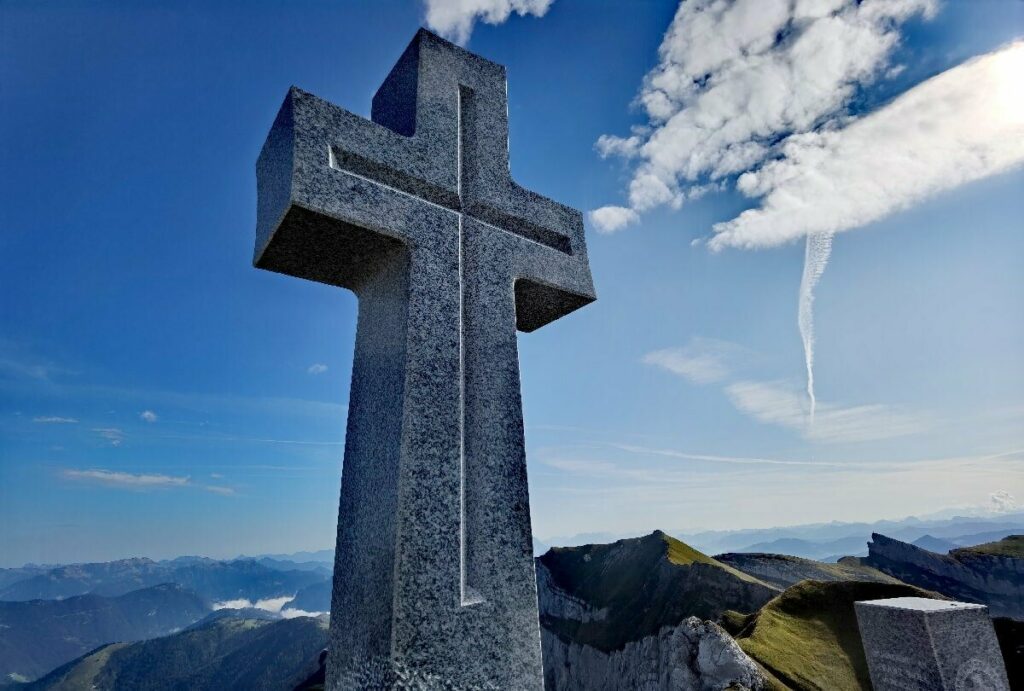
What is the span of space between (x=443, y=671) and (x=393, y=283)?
2002 millimetres

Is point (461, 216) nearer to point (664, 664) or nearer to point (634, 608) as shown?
point (664, 664)

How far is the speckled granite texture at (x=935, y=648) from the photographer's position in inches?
277

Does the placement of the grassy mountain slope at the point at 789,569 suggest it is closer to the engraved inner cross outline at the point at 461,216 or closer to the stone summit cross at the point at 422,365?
the engraved inner cross outline at the point at 461,216

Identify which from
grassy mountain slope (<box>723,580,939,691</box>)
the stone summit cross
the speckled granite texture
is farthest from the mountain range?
the stone summit cross

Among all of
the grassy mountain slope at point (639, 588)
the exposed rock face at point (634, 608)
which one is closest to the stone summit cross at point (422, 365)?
the exposed rock face at point (634, 608)

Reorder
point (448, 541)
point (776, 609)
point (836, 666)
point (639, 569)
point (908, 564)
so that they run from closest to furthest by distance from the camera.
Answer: point (448, 541), point (836, 666), point (776, 609), point (639, 569), point (908, 564)

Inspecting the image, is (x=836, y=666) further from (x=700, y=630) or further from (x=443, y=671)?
(x=443, y=671)

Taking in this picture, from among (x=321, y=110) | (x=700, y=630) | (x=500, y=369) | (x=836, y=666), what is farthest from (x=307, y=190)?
(x=700, y=630)

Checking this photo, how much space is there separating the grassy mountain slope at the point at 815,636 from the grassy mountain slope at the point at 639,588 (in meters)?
23.9

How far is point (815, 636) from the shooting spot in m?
22.6

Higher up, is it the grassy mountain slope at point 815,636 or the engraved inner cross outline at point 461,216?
the engraved inner cross outline at point 461,216

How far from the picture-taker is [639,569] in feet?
208

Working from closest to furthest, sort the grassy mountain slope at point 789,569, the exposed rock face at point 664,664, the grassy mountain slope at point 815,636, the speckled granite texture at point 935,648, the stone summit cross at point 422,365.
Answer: the stone summit cross at point 422,365, the speckled granite texture at point 935,648, the grassy mountain slope at point 815,636, the exposed rock face at point 664,664, the grassy mountain slope at point 789,569

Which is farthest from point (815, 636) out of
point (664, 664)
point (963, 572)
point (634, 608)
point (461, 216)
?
point (963, 572)
